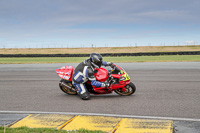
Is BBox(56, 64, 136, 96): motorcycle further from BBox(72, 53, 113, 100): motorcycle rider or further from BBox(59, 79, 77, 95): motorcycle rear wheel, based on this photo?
BBox(72, 53, 113, 100): motorcycle rider

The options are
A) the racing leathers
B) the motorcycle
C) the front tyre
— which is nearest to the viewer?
the racing leathers

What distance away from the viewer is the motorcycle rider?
777 cm

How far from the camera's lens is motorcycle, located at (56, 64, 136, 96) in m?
7.91

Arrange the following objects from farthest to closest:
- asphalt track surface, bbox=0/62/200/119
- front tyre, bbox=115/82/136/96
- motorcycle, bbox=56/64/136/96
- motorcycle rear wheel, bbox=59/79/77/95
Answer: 1. motorcycle rear wheel, bbox=59/79/77/95
2. front tyre, bbox=115/82/136/96
3. motorcycle, bbox=56/64/136/96
4. asphalt track surface, bbox=0/62/200/119

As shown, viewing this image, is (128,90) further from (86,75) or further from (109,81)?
(86,75)

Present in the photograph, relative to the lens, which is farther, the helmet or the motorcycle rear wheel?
the motorcycle rear wheel

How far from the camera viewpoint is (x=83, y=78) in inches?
309

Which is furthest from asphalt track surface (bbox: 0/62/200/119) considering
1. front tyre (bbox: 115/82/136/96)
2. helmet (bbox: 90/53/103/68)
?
helmet (bbox: 90/53/103/68)

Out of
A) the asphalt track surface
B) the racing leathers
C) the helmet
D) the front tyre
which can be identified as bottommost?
the asphalt track surface

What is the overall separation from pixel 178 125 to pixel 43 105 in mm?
Result: 3712

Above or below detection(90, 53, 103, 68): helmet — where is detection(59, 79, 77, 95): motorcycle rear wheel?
below

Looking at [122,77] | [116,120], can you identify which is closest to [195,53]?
[122,77]

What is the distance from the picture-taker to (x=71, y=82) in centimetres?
837

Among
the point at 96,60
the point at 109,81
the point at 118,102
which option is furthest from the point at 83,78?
the point at 118,102
